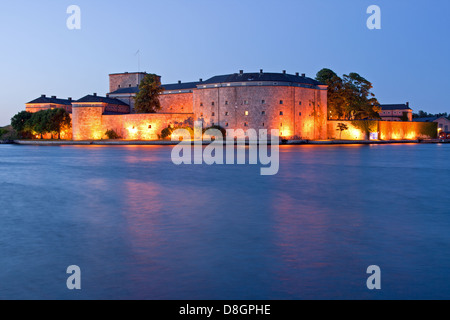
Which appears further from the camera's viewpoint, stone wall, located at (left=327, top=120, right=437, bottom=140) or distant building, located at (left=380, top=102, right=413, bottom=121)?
distant building, located at (left=380, top=102, right=413, bottom=121)

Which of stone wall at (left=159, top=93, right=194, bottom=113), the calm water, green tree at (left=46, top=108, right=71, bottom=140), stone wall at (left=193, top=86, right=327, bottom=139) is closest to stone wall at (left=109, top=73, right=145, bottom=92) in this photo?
stone wall at (left=159, top=93, right=194, bottom=113)

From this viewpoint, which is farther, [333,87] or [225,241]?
[333,87]

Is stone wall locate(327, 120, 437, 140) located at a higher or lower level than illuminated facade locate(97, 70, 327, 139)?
lower

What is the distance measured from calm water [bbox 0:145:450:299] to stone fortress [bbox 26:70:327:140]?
3489 cm

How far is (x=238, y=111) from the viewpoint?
48312mm

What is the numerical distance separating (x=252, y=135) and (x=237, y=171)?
94.1 ft

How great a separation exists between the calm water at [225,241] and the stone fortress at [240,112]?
3493 cm

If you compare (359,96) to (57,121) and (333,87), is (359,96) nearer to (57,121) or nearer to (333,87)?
(333,87)

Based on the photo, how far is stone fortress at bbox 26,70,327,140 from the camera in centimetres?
4797

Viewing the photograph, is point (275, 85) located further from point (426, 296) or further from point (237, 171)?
point (426, 296)

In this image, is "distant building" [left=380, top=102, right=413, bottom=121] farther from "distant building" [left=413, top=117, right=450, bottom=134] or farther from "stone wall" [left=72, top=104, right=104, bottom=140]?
"stone wall" [left=72, top=104, right=104, bottom=140]

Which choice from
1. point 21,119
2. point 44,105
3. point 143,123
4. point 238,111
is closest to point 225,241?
point 238,111

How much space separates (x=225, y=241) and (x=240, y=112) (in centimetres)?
4215

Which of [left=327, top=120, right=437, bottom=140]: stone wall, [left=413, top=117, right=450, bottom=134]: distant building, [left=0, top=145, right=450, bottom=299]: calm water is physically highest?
[left=413, top=117, right=450, bottom=134]: distant building
